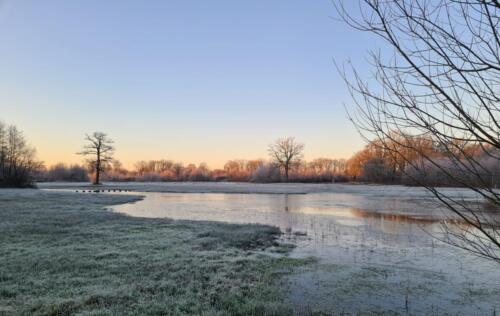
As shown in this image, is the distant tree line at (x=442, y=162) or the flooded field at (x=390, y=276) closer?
the distant tree line at (x=442, y=162)

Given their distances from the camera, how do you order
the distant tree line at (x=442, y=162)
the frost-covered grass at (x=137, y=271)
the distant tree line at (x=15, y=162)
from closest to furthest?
the distant tree line at (x=442, y=162), the frost-covered grass at (x=137, y=271), the distant tree line at (x=15, y=162)

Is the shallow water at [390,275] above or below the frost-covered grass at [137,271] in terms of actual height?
below

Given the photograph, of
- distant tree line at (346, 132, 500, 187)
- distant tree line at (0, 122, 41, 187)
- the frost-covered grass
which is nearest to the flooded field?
distant tree line at (346, 132, 500, 187)

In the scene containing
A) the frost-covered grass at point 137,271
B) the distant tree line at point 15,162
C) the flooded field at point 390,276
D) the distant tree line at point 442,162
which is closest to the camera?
the distant tree line at point 442,162

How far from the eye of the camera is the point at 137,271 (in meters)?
7.84

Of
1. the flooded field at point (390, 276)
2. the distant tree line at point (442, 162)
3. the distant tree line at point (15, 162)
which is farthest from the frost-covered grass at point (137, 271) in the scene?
the distant tree line at point (15, 162)

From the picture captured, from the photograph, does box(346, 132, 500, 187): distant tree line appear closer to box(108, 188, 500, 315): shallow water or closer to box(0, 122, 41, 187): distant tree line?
box(108, 188, 500, 315): shallow water

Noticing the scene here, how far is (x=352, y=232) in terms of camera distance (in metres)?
14.3

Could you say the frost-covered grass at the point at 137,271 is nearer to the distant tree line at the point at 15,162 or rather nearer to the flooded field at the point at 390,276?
the flooded field at the point at 390,276

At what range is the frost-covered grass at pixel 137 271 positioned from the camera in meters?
5.84

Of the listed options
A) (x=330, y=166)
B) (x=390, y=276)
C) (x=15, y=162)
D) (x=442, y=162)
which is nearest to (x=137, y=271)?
(x=390, y=276)

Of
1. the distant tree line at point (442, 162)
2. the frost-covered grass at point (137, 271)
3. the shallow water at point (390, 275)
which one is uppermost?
the distant tree line at point (442, 162)

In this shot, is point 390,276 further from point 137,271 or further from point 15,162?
point 15,162

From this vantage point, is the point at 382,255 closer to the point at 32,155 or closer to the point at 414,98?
the point at 414,98
